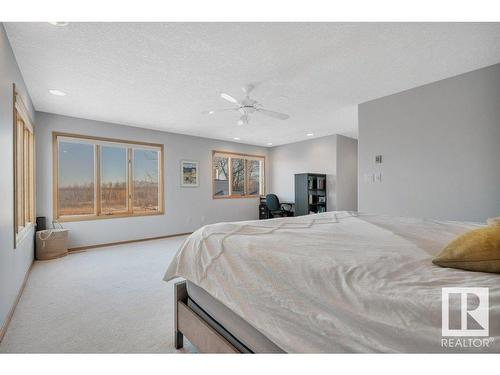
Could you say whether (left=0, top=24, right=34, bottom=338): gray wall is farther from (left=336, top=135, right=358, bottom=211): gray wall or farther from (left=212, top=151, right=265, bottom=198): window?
(left=336, top=135, right=358, bottom=211): gray wall

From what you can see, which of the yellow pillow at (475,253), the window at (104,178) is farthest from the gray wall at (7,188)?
the yellow pillow at (475,253)

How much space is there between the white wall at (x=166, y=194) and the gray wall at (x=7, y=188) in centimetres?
210

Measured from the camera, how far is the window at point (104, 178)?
15.0 ft

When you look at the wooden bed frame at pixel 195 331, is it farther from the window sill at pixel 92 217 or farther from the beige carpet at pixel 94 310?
the window sill at pixel 92 217

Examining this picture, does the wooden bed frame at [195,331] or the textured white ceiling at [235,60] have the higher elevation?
the textured white ceiling at [235,60]

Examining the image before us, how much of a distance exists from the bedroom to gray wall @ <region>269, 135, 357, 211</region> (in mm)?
798

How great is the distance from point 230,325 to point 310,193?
212 inches

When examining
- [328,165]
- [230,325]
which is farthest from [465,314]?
[328,165]

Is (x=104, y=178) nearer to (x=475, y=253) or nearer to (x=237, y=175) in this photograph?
(x=237, y=175)
